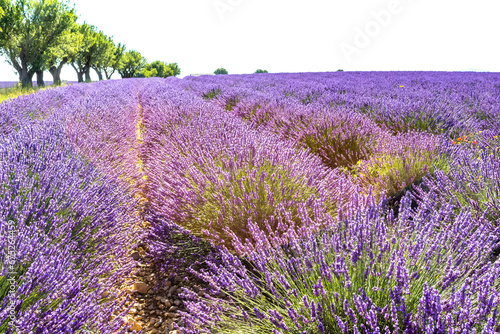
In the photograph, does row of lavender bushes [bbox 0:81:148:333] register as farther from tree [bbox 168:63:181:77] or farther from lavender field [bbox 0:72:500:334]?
tree [bbox 168:63:181:77]

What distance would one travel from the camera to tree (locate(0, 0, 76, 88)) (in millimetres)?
15727

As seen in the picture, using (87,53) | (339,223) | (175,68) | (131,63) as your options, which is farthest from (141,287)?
(175,68)

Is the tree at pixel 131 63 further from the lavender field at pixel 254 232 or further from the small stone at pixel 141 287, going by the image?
the small stone at pixel 141 287

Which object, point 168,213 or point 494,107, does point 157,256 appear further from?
point 494,107

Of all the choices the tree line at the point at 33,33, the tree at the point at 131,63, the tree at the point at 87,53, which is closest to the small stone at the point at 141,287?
the tree line at the point at 33,33

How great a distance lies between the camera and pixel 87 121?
3.92 meters

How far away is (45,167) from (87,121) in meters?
2.16

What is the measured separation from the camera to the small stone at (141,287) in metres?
1.87

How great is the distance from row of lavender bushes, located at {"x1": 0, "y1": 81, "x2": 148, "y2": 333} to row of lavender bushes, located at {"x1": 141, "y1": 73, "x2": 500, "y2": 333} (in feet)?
1.02

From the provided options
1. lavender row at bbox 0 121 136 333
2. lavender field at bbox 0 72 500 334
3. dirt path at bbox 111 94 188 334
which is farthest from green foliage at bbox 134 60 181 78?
dirt path at bbox 111 94 188 334

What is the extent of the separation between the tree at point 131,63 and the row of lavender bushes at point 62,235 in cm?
4907

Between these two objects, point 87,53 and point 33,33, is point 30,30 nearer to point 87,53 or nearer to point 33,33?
point 33,33

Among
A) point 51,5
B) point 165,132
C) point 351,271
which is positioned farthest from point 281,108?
point 51,5

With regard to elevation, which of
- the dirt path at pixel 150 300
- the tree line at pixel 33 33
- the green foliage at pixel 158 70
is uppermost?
the green foliage at pixel 158 70
